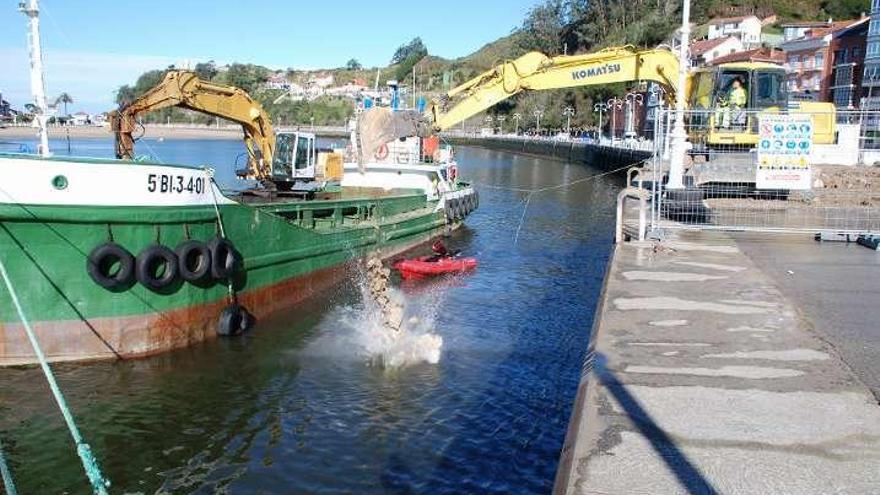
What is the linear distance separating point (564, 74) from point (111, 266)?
51.7 feet

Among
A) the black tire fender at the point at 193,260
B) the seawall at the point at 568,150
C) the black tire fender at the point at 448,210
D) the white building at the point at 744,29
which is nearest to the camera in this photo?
the black tire fender at the point at 193,260

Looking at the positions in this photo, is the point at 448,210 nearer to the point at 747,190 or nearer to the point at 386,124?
the point at 386,124

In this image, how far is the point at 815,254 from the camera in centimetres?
1115

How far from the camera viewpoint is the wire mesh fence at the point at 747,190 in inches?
493

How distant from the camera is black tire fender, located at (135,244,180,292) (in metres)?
10.9

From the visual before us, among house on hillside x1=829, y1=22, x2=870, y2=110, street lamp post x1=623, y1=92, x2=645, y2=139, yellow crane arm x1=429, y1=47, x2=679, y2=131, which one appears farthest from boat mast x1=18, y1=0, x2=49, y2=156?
street lamp post x1=623, y1=92, x2=645, y2=139

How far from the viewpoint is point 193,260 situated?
1173 cm

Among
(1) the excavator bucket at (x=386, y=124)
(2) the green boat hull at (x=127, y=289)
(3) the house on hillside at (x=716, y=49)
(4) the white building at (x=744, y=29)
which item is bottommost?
(2) the green boat hull at (x=127, y=289)

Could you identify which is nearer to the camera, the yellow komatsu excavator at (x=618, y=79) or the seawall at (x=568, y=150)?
the yellow komatsu excavator at (x=618, y=79)

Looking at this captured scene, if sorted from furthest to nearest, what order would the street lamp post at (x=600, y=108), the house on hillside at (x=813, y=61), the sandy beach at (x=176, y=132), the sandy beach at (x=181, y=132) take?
1. the sandy beach at (x=176, y=132)
2. the sandy beach at (x=181, y=132)
3. the street lamp post at (x=600, y=108)
4. the house on hillside at (x=813, y=61)

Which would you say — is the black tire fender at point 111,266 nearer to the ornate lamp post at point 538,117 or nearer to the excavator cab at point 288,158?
the excavator cab at point 288,158

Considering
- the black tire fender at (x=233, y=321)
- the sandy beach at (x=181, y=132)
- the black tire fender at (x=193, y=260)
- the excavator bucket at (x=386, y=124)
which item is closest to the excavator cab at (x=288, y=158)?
the excavator bucket at (x=386, y=124)

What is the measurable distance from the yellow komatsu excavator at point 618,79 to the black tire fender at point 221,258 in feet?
41.6

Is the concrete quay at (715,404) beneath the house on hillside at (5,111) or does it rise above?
beneath
